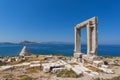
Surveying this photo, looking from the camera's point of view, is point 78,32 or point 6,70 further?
point 78,32

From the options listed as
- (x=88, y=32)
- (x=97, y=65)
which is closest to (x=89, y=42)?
(x=88, y=32)

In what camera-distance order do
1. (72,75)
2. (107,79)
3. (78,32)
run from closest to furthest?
(107,79), (72,75), (78,32)

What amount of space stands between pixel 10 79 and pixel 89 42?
452 inches

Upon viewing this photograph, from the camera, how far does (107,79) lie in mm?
11188

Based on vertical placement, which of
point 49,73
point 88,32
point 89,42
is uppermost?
point 88,32

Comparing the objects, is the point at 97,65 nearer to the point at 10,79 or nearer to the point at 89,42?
the point at 89,42

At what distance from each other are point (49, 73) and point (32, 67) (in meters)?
3.12

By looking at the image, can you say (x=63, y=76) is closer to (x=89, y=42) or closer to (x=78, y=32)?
(x=89, y=42)

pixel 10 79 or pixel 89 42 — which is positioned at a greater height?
pixel 89 42

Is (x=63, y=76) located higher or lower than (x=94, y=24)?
lower

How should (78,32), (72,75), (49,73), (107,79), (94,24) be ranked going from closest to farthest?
(107,79)
(72,75)
(49,73)
(94,24)
(78,32)

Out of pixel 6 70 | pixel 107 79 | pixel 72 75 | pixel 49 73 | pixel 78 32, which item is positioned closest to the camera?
pixel 107 79

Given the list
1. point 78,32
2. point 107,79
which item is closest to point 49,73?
point 107,79

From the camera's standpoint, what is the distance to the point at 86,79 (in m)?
11.3
